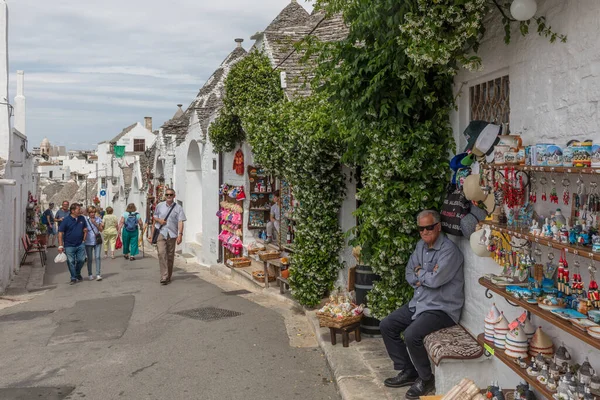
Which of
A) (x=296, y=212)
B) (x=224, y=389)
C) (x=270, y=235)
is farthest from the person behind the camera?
(x=270, y=235)

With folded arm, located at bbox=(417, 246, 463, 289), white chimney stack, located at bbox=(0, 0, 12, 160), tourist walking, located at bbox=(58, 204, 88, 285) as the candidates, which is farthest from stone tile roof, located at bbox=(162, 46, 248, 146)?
folded arm, located at bbox=(417, 246, 463, 289)

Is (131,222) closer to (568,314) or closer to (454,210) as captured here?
(454,210)

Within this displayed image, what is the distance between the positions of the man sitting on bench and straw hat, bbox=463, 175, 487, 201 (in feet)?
2.45

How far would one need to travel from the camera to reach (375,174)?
5844 mm

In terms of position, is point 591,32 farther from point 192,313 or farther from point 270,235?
point 270,235

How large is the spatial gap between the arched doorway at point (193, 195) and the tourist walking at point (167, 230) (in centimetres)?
786

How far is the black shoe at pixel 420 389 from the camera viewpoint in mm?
5242

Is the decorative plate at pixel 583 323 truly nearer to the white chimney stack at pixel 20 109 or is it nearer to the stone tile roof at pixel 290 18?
the stone tile roof at pixel 290 18

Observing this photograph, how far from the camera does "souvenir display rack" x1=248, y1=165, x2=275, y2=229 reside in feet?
44.6

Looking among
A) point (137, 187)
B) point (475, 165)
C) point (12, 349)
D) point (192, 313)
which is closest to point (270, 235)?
point (192, 313)

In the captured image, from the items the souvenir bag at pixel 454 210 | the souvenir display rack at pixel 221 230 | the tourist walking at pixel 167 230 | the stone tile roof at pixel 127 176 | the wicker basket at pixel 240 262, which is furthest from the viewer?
the stone tile roof at pixel 127 176

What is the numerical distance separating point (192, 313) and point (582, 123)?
296 inches

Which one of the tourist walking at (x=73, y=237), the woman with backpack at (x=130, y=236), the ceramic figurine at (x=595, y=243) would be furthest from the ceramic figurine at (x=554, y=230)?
the woman with backpack at (x=130, y=236)

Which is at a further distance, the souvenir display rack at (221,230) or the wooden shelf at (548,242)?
the souvenir display rack at (221,230)
